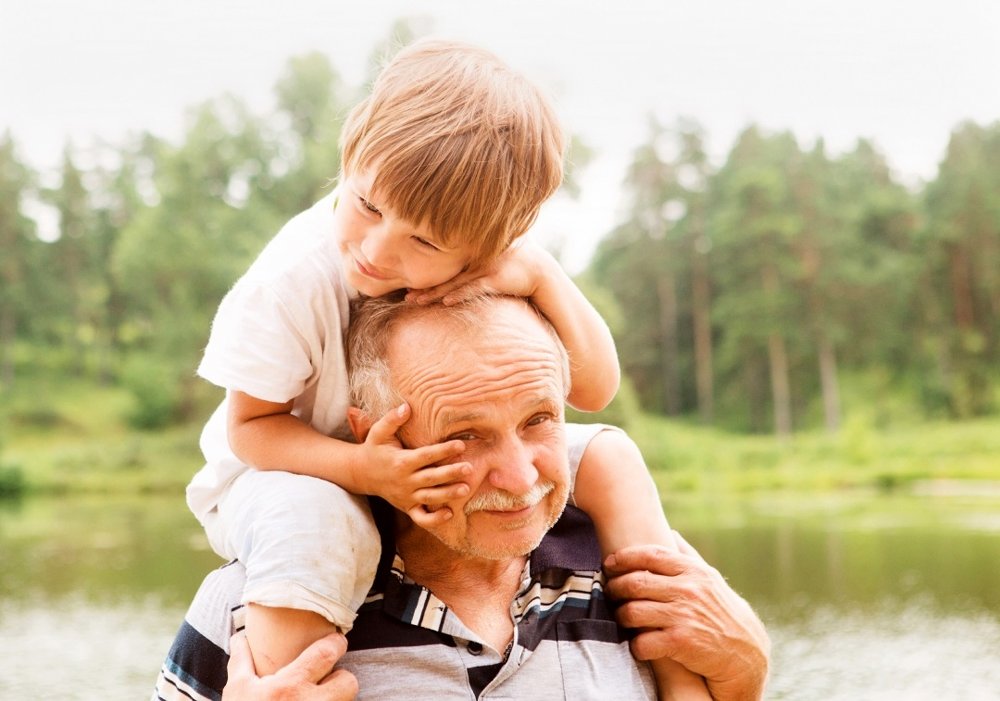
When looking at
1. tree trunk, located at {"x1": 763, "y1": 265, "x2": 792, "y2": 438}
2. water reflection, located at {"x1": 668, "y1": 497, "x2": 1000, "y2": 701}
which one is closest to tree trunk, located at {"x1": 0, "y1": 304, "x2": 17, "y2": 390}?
tree trunk, located at {"x1": 763, "y1": 265, "x2": 792, "y2": 438}

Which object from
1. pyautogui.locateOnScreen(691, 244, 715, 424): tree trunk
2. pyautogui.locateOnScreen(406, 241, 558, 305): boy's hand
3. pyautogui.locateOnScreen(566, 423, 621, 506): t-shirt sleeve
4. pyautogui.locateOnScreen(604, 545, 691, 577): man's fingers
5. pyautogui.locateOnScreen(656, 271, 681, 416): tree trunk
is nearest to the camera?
pyautogui.locateOnScreen(406, 241, 558, 305): boy's hand

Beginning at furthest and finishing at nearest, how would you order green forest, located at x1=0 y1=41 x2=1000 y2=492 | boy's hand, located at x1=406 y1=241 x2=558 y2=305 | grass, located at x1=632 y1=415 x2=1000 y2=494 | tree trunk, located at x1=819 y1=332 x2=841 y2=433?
tree trunk, located at x1=819 y1=332 x2=841 y2=433
green forest, located at x1=0 y1=41 x2=1000 y2=492
grass, located at x1=632 y1=415 x2=1000 y2=494
boy's hand, located at x1=406 y1=241 x2=558 y2=305

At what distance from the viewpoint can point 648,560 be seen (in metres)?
1.91

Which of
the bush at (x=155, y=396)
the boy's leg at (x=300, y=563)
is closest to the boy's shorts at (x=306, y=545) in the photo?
the boy's leg at (x=300, y=563)

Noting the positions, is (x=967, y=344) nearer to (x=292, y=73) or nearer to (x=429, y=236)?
(x=292, y=73)

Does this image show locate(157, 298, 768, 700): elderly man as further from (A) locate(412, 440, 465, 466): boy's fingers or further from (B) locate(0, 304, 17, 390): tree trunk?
(B) locate(0, 304, 17, 390): tree trunk

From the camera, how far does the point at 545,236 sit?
923 inches

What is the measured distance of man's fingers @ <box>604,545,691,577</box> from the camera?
1.89m

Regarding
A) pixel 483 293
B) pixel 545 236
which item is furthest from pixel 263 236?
pixel 483 293

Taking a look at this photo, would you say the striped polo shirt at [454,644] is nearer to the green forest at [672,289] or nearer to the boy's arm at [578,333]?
the boy's arm at [578,333]

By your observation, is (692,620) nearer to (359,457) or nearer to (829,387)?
(359,457)

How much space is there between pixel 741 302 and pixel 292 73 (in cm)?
1446

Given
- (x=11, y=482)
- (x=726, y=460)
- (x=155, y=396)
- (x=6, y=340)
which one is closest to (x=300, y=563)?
(x=726, y=460)

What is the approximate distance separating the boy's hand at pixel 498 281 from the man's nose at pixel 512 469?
0.25m
